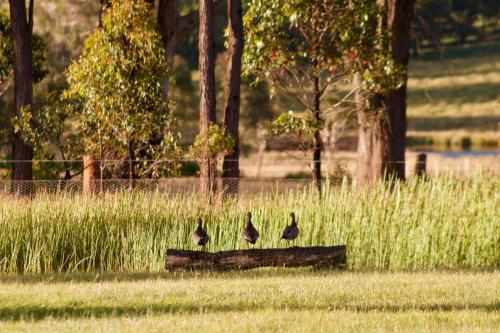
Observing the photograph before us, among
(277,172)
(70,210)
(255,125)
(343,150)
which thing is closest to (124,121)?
(70,210)

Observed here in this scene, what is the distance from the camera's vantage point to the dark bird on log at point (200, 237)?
1689 centimetres

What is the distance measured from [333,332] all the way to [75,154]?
15832 mm

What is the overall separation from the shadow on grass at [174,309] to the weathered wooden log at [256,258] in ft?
11.4

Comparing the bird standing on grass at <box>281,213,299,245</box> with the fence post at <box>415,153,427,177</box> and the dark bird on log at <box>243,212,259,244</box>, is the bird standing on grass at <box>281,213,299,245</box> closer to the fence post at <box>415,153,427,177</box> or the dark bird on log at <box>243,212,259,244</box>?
the dark bird on log at <box>243,212,259,244</box>

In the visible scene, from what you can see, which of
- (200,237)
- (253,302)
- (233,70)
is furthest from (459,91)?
(253,302)

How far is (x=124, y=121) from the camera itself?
2358cm

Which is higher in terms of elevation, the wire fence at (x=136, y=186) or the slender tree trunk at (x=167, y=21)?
the slender tree trunk at (x=167, y=21)

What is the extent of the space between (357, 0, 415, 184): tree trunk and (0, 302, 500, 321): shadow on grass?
41.6ft

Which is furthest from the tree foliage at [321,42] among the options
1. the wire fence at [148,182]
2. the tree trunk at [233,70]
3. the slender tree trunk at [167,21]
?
the slender tree trunk at [167,21]

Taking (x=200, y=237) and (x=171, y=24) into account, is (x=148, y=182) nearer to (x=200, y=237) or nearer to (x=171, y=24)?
(x=200, y=237)

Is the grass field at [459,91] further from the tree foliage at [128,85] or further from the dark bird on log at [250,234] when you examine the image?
the dark bird on log at [250,234]

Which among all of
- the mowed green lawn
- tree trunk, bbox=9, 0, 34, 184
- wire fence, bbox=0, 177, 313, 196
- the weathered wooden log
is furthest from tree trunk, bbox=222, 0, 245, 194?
the mowed green lawn

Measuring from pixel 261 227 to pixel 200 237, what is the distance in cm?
188

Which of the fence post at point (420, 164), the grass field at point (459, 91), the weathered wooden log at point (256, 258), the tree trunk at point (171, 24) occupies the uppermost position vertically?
the grass field at point (459, 91)
